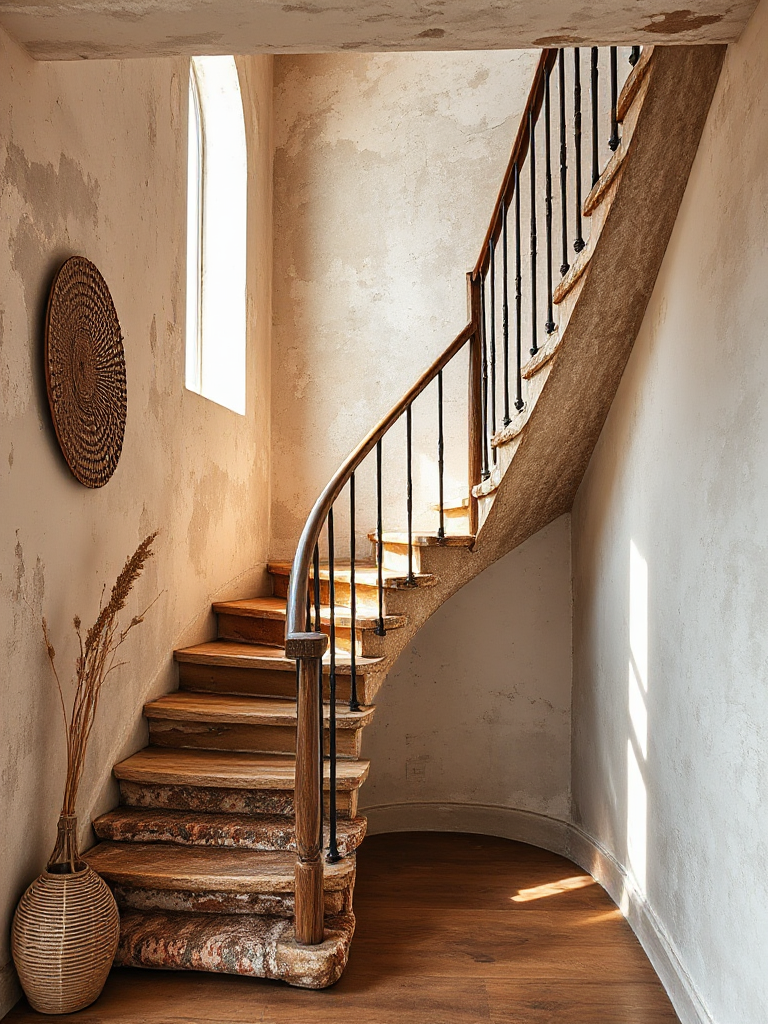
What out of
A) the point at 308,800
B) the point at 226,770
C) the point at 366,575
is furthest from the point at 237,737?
the point at 366,575

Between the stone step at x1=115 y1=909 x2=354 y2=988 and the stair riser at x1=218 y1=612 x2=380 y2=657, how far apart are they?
1.08m

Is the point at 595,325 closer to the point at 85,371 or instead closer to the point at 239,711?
the point at 85,371

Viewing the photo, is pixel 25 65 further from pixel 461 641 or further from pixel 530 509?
pixel 461 641

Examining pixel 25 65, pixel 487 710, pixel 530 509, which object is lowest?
pixel 487 710

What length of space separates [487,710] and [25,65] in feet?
11.7

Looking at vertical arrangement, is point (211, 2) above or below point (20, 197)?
above

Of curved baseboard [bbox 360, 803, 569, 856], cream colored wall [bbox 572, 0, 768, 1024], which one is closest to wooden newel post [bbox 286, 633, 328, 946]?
cream colored wall [bbox 572, 0, 768, 1024]

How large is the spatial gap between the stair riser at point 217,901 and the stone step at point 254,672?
2.63 feet

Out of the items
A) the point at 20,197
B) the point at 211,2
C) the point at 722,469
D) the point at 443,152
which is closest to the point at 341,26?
the point at 211,2

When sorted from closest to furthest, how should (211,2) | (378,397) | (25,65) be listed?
1. (211,2)
2. (25,65)
3. (378,397)

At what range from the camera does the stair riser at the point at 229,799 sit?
9.83 ft

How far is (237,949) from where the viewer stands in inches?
101

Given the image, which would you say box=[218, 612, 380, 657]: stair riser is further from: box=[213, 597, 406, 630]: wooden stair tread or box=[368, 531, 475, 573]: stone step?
box=[368, 531, 475, 573]: stone step

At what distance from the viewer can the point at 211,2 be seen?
76.6 inches
